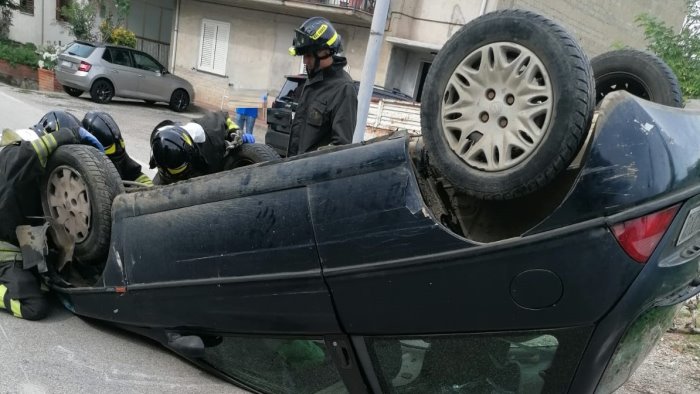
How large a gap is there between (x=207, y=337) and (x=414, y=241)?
1303 millimetres

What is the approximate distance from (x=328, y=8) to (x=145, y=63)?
5.80 meters

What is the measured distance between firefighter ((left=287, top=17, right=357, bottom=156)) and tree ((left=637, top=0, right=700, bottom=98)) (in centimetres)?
603

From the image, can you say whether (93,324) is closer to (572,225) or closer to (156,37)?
(572,225)

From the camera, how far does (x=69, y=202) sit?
3117mm

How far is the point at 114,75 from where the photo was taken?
1583 centimetres

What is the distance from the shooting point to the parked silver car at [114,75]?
1526 centimetres

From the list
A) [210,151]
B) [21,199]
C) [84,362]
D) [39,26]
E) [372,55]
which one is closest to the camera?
[84,362]

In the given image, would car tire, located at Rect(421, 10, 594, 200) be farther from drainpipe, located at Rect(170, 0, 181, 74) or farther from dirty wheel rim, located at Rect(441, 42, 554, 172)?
drainpipe, located at Rect(170, 0, 181, 74)

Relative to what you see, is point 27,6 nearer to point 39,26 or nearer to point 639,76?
point 39,26

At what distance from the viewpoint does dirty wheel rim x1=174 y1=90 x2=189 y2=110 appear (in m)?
17.7

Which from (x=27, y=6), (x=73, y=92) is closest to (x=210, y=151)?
(x=73, y=92)

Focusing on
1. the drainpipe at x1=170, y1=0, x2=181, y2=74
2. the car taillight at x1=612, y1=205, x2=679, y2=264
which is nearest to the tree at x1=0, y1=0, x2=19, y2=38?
the drainpipe at x1=170, y1=0, x2=181, y2=74

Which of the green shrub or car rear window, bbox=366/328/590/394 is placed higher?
car rear window, bbox=366/328/590/394

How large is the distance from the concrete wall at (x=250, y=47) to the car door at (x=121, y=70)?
131 inches
